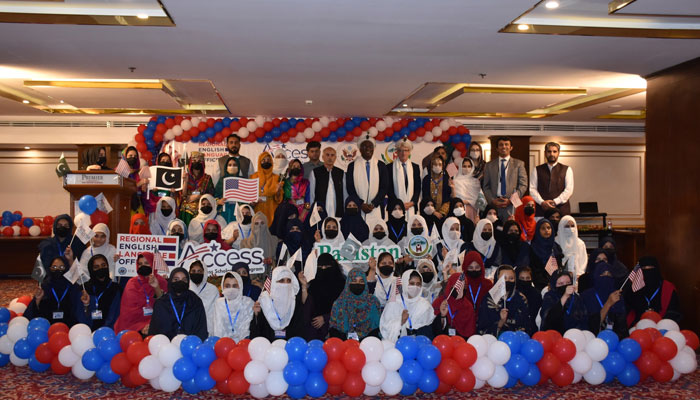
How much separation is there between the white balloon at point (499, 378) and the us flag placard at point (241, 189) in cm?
389

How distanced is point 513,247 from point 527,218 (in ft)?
3.06

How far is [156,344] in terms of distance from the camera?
4.75 m

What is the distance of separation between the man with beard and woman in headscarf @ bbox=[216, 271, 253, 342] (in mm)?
4498

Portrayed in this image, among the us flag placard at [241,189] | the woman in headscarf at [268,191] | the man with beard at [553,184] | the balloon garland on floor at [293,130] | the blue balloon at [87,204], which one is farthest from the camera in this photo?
the balloon garland on floor at [293,130]

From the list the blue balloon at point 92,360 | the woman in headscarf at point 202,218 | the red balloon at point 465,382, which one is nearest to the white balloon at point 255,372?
the blue balloon at point 92,360

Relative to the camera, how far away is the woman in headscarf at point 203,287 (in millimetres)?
5598

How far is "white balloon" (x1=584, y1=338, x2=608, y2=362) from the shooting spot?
489 cm

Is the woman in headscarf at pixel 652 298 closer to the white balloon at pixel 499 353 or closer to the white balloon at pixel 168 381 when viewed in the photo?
the white balloon at pixel 499 353

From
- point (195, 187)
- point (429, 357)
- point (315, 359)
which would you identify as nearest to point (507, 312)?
point (429, 357)

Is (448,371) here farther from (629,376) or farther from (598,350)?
(629,376)

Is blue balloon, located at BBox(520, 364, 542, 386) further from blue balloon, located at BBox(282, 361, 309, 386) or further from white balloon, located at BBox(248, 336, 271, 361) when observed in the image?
white balloon, located at BBox(248, 336, 271, 361)

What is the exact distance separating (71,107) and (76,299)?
18.5ft

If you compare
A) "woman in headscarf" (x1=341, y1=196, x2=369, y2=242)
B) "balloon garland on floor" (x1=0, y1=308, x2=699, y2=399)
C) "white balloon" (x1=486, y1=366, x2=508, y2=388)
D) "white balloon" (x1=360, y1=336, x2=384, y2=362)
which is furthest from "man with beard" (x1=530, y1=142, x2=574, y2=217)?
"white balloon" (x1=360, y1=336, x2=384, y2=362)

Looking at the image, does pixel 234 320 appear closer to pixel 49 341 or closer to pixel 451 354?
pixel 49 341
